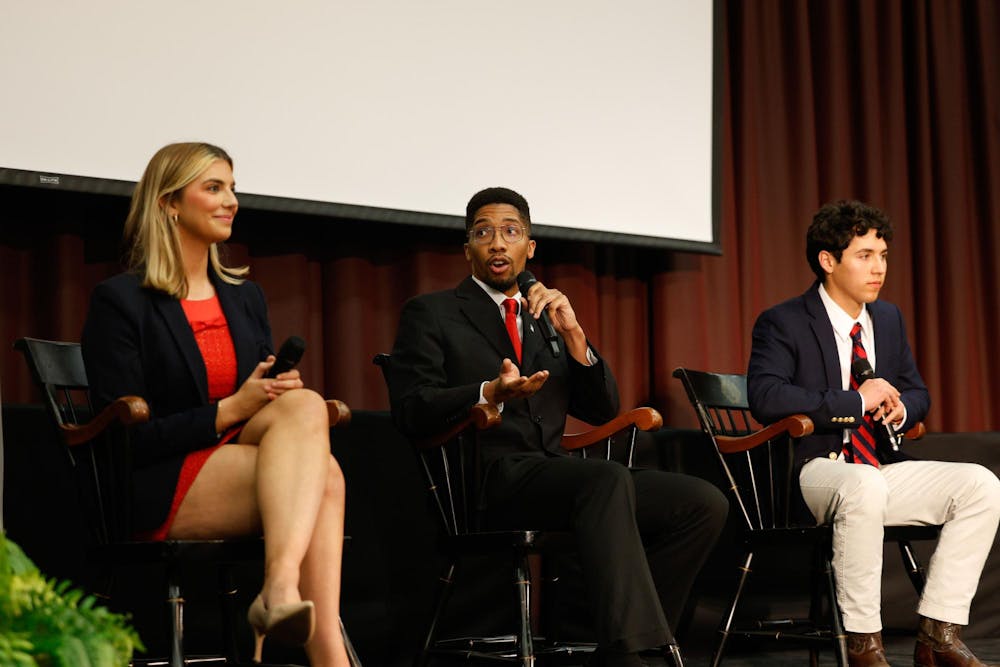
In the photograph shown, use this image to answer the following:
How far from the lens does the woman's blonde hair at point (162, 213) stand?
2.64 meters

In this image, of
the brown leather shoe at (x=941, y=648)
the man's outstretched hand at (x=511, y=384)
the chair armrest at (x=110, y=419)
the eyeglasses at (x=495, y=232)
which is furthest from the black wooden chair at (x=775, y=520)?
the chair armrest at (x=110, y=419)

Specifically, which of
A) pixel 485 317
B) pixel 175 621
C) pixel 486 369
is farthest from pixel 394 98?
pixel 175 621

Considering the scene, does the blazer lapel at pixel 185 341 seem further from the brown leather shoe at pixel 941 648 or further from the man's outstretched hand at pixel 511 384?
the brown leather shoe at pixel 941 648

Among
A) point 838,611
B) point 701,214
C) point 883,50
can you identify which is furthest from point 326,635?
point 883,50

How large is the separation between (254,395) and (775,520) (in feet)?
4.77

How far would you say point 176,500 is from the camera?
237 centimetres

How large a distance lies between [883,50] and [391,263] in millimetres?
2325

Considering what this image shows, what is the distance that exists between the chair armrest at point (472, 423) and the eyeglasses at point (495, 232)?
59cm

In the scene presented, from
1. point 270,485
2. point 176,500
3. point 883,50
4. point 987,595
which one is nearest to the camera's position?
point 270,485

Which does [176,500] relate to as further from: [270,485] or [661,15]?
[661,15]

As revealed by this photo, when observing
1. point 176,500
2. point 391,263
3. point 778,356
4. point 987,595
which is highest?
point 391,263

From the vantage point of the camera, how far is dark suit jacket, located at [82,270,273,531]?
93.7 inches

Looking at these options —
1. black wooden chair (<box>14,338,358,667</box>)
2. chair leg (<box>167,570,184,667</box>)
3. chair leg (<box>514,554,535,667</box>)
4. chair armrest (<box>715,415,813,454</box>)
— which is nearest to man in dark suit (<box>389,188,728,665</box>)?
chair leg (<box>514,554,535,667</box>)

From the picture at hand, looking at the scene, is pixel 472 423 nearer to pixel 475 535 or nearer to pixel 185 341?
pixel 475 535
